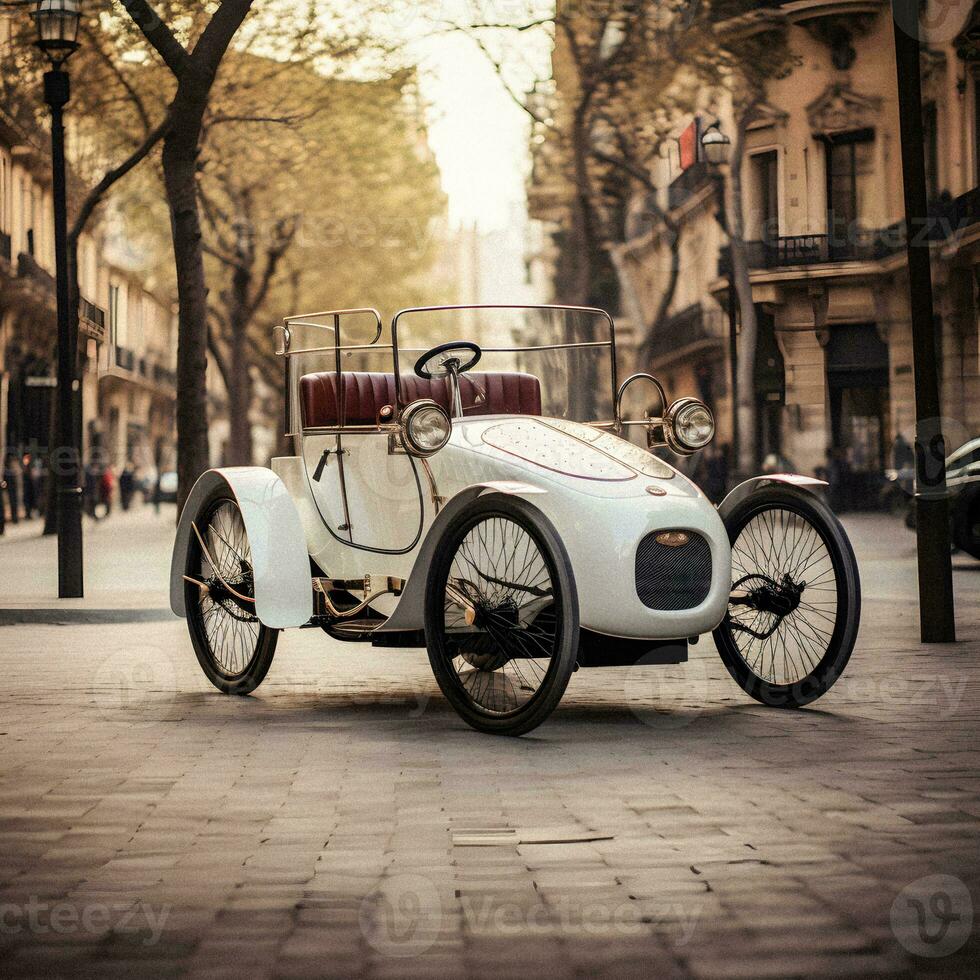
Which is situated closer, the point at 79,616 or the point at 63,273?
the point at 79,616

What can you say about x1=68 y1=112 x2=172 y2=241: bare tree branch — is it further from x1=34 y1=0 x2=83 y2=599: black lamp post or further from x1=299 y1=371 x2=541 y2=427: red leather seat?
x1=299 y1=371 x2=541 y2=427: red leather seat

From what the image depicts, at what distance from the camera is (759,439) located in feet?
106

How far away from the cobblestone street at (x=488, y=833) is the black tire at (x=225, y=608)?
0.17 m

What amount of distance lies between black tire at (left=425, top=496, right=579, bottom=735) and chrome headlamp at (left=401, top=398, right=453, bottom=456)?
16.9 inches

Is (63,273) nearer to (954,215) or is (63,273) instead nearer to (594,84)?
(594,84)

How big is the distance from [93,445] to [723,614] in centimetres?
3577

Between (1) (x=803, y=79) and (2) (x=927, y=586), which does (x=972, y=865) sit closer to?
(2) (x=927, y=586)

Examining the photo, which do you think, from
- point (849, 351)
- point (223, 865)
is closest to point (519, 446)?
point (223, 865)

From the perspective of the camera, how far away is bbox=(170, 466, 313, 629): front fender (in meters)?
8.08

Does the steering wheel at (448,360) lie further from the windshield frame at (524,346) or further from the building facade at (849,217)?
the building facade at (849,217)

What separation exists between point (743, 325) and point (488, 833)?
23.4 metres

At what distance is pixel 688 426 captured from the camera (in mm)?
8117

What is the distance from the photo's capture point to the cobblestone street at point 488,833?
3936 mm

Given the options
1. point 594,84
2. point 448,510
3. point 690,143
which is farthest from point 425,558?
point 690,143
